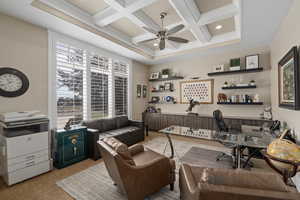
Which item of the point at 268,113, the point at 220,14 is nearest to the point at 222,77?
the point at 268,113

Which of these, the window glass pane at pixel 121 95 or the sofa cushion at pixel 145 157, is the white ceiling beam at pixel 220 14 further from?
the window glass pane at pixel 121 95

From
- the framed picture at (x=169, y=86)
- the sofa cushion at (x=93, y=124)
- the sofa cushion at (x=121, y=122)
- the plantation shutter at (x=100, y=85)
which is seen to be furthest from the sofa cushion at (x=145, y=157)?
the framed picture at (x=169, y=86)

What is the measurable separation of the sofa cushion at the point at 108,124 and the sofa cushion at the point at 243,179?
11.0 feet

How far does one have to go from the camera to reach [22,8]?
2.36m

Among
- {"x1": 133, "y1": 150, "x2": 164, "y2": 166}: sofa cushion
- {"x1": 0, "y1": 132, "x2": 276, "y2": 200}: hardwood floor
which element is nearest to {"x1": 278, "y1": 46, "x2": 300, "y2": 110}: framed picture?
{"x1": 133, "y1": 150, "x2": 164, "y2": 166}: sofa cushion

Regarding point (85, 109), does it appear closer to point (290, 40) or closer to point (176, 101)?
point (176, 101)

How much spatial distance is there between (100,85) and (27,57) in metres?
1.83

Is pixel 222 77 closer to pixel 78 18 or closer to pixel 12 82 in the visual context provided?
pixel 78 18

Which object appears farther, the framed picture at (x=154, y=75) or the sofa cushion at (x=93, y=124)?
the framed picture at (x=154, y=75)

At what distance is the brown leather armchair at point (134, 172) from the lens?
1.53m

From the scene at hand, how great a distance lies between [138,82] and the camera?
580 centimetres

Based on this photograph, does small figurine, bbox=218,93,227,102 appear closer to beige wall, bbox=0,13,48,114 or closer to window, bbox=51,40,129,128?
window, bbox=51,40,129,128

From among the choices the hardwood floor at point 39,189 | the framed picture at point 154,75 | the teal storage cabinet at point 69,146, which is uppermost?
the framed picture at point 154,75

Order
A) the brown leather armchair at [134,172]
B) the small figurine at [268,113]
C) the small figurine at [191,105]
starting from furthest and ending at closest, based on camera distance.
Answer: the small figurine at [191,105] < the small figurine at [268,113] < the brown leather armchair at [134,172]
